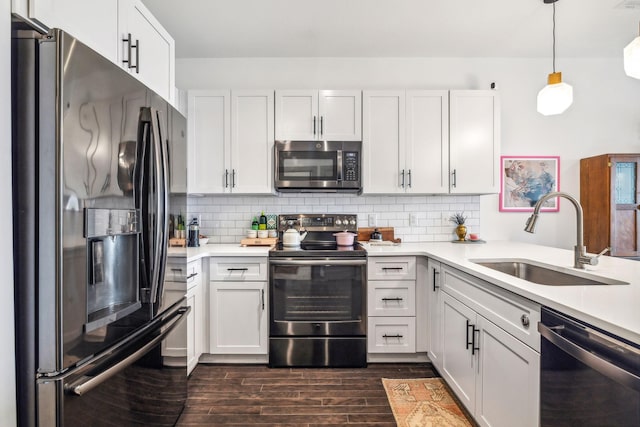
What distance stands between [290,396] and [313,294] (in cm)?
69

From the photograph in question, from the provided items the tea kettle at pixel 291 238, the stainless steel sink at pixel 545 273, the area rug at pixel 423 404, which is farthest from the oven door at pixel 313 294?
the stainless steel sink at pixel 545 273

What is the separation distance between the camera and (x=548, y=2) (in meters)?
2.25

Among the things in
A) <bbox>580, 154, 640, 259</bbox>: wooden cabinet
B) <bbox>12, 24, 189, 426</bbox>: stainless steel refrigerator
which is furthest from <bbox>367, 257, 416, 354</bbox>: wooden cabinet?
<bbox>580, 154, 640, 259</bbox>: wooden cabinet

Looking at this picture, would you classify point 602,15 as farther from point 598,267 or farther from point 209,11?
point 209,11

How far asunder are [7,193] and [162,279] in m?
0.63

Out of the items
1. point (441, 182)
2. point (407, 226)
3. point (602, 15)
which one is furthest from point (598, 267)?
point (602, 15)

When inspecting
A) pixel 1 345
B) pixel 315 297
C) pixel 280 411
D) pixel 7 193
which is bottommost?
pixel 280 411

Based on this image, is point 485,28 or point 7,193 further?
point 485,28

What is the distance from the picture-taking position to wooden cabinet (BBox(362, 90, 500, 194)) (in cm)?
278

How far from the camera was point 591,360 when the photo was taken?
93 cm

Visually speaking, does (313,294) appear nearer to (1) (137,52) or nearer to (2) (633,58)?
(1) (137,52)

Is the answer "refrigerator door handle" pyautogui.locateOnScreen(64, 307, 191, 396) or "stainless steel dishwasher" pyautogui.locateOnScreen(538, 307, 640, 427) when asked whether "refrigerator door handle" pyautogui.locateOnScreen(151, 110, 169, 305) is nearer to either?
"refrigerator door handle" pyautogui.locateOnScreen(64, 307, 191, 396)

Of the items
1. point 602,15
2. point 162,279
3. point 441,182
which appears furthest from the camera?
point 441,182

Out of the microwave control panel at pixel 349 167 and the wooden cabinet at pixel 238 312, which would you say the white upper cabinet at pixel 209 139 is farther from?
the microwave control panel at pixel 349 167
